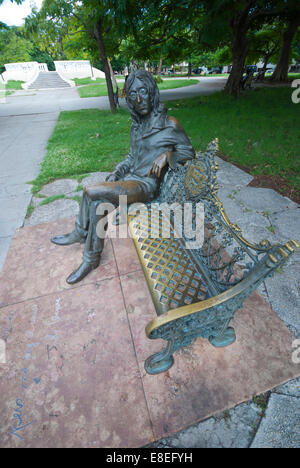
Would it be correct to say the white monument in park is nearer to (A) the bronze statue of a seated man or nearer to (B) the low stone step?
(B) the low stone step

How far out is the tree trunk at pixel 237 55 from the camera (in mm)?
9234

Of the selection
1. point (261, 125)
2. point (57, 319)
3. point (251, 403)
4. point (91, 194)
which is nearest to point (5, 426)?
point (57, 319)

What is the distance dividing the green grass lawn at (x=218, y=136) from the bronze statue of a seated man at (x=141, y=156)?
2577mm

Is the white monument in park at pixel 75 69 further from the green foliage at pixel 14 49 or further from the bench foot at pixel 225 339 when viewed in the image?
the bench foot at pixel 225 339

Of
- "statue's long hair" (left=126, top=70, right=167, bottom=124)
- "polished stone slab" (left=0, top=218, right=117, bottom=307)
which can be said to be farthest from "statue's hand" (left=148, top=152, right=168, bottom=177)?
"polished stone slab" (left=0, top=218, right=117, bottom=307)

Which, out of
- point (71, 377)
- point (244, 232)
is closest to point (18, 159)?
point (244, 232)

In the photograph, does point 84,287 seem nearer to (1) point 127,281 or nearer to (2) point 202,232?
(1) point 127,281

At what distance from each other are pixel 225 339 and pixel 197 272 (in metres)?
0.50

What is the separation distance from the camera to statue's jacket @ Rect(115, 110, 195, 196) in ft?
6.91

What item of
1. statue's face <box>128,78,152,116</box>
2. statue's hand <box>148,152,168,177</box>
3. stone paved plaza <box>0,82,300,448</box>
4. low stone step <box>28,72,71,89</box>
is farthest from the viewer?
low stone step <box>28,72,71,89</box>

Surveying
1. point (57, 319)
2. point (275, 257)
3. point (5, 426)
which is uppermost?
point (275, 257)

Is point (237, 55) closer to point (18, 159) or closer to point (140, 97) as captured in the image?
point (18, 159)

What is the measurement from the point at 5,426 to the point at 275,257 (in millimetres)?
1816

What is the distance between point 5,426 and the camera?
1.42 m
